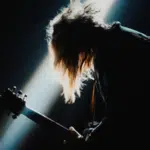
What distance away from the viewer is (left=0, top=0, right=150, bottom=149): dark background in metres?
3.18

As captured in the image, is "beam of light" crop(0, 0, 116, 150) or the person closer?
the person

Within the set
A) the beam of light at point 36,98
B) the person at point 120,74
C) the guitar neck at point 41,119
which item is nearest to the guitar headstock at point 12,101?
the guitar neck at point 41,119

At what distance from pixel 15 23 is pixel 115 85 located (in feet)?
6.84

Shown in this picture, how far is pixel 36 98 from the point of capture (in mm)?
3369

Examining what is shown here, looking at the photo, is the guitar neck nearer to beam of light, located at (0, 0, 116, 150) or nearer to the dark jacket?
the dark jacket

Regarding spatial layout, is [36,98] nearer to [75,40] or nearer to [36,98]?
[36,98]

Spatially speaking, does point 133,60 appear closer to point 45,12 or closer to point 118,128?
point 118,128

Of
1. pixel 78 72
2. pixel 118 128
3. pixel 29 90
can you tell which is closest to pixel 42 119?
pixel 78 72

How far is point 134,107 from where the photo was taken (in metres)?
1.35

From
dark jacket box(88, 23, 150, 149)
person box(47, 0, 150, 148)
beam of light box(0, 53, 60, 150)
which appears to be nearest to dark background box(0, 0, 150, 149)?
beam of light box(0, 53, 60, 150)

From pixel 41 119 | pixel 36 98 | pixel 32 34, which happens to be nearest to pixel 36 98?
pixel 36 98

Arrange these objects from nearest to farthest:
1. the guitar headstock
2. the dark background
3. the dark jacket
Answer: the dark jacket
the guitar headstock
the dark background

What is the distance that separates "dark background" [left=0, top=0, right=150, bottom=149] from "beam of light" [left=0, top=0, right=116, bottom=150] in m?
0.06

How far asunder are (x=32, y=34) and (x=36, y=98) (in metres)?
0.65
